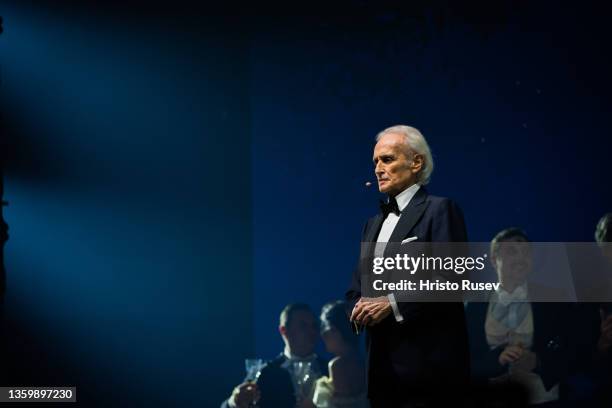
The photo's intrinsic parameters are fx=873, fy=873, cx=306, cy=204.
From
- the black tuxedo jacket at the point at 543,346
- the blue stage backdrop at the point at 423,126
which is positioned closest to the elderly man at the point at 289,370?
the blue stage backdrop at the point at 423,126

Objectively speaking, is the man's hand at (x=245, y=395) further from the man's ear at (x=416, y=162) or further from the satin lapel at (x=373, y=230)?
the man's ear at (x=416, y=162)

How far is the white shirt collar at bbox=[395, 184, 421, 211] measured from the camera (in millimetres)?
2896

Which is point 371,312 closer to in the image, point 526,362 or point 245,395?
point 526,362

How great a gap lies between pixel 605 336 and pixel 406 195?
75.2 inches

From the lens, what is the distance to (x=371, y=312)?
8.61 feet

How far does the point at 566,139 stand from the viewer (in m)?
4.60

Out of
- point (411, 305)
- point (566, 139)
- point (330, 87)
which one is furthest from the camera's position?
point (330, 87)

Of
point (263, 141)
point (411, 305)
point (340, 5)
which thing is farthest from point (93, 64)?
point (411, 305)

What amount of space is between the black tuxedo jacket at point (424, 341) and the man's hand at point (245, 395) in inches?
80.8

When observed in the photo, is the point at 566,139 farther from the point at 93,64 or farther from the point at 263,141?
the point at 93,64

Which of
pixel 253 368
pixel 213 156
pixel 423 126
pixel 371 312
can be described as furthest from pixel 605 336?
pixel 213 156

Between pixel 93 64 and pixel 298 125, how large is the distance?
1.33 metres

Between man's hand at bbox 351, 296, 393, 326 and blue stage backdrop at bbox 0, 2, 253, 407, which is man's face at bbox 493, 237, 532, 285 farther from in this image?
man's hand at bbox 351, 296, 393, 326

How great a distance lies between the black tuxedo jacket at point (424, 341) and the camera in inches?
105
